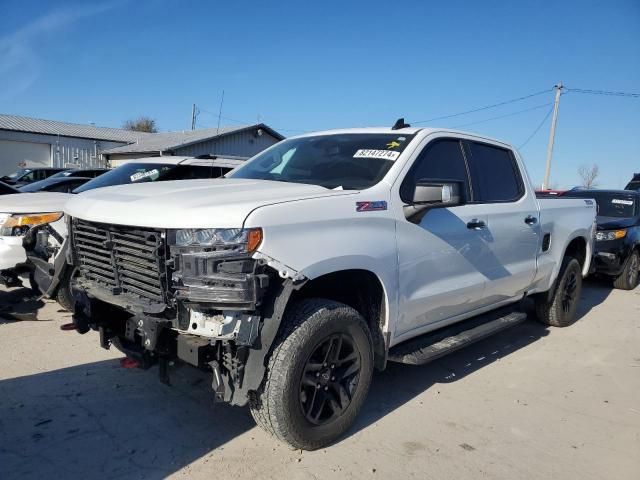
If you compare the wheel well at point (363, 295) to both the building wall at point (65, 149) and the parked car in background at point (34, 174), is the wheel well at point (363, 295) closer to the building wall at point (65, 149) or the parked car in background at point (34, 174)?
the parked car in background at point (34, 174)

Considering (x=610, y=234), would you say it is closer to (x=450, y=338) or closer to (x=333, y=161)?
(x=450, y=338)

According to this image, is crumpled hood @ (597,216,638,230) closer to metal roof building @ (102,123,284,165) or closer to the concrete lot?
the concrete lot

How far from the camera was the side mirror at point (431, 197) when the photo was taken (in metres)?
3.26

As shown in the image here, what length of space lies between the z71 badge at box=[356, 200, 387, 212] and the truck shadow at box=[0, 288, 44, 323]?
4159 mm

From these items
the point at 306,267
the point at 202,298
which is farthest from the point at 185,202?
the point at 306,267

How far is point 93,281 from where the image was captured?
10.9 feet

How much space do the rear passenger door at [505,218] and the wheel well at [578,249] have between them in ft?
4.46

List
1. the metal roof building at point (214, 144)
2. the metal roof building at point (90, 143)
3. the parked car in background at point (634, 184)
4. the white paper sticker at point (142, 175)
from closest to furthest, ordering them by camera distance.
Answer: the white paper sticker at point (142, 175), the parked car in background at point (634, 184), the metal roof building at point (214, 144), the metal roof building at point (90, 143)

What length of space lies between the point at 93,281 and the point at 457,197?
7.98ft

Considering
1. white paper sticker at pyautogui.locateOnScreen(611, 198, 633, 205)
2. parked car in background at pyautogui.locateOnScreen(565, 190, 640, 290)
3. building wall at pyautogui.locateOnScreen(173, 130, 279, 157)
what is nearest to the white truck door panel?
parked car in background at pyautogui.locateOnScreen(565, 190, 640, 290)

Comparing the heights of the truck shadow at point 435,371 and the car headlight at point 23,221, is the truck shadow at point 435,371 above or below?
below

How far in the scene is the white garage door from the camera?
33969mm

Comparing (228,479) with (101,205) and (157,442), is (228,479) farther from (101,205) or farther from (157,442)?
Answer: (101,205)

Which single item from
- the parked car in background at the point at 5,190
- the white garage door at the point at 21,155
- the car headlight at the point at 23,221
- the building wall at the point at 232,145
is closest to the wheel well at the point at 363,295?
the car headlight at the point at 23,221
